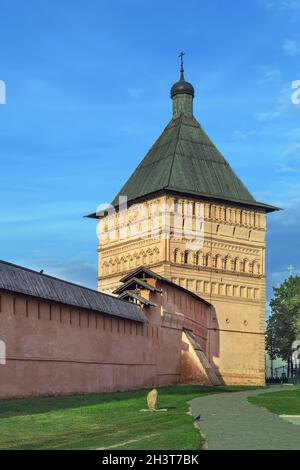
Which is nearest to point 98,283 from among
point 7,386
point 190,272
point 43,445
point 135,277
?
point 190,272

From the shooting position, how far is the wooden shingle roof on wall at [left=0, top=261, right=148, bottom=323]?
21823 millimetres

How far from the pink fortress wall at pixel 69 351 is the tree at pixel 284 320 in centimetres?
2529

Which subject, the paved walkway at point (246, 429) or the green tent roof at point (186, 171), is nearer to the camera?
the paved walkway at point (246, 429)

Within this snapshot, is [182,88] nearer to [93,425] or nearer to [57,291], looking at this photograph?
[57,291]

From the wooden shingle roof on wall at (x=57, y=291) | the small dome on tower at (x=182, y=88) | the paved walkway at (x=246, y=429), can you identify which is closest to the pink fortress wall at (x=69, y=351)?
the wooden shingle roof on wall at (x=57, y=291)

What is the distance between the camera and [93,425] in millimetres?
14539

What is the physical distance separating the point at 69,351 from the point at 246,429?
12538 millimetres

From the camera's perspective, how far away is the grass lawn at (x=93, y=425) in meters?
11.2

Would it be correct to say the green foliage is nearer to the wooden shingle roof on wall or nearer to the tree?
the tree

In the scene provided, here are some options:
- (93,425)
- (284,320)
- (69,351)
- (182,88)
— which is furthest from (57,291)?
(284,320)

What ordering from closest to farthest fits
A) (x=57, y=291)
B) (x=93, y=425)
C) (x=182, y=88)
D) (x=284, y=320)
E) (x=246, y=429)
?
(x=246, y=429)
(x=93, y=425)
(x=57, y=291)
(x=182, y=88)
(x=284, y=320)

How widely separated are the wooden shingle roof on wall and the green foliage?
2791cm

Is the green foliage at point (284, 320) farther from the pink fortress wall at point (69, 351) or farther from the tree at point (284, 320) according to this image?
the pink fortress wall at point (69, 351)

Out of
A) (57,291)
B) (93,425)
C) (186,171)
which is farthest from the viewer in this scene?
(186,171)
